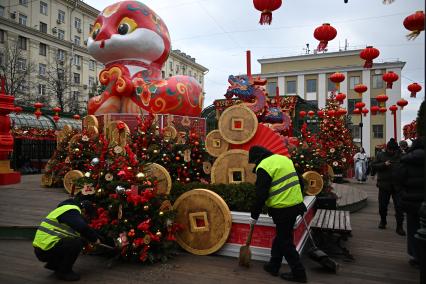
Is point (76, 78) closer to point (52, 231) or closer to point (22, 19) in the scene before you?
point (22, 19)

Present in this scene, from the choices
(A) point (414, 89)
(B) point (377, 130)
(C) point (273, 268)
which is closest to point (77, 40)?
(B) point (377, 130)

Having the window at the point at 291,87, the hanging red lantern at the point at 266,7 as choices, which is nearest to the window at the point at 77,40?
the window at the point at 291,87

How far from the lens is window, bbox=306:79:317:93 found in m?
41.6

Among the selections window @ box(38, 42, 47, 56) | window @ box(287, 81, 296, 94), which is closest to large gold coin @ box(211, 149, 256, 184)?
window @ box(38, 42, 47, 56)

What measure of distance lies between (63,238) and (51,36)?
3603 centimetres

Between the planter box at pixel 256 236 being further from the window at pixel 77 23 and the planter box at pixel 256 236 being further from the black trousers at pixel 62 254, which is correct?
the window at pixel 77 23

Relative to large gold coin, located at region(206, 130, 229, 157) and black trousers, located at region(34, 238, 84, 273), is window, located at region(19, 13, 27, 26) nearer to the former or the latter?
large gold coin, located at region(206, 130, 229, 157)

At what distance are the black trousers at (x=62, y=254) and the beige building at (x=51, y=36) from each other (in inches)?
1118

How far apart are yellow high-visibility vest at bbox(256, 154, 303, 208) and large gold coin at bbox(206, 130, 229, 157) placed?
2.24m

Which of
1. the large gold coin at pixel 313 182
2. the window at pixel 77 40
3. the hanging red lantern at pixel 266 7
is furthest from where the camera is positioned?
the window at pixel 77 40

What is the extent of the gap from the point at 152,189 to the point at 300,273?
224cm

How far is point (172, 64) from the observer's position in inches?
2067

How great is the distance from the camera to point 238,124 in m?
6.24

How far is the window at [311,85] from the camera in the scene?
41.6 meters
